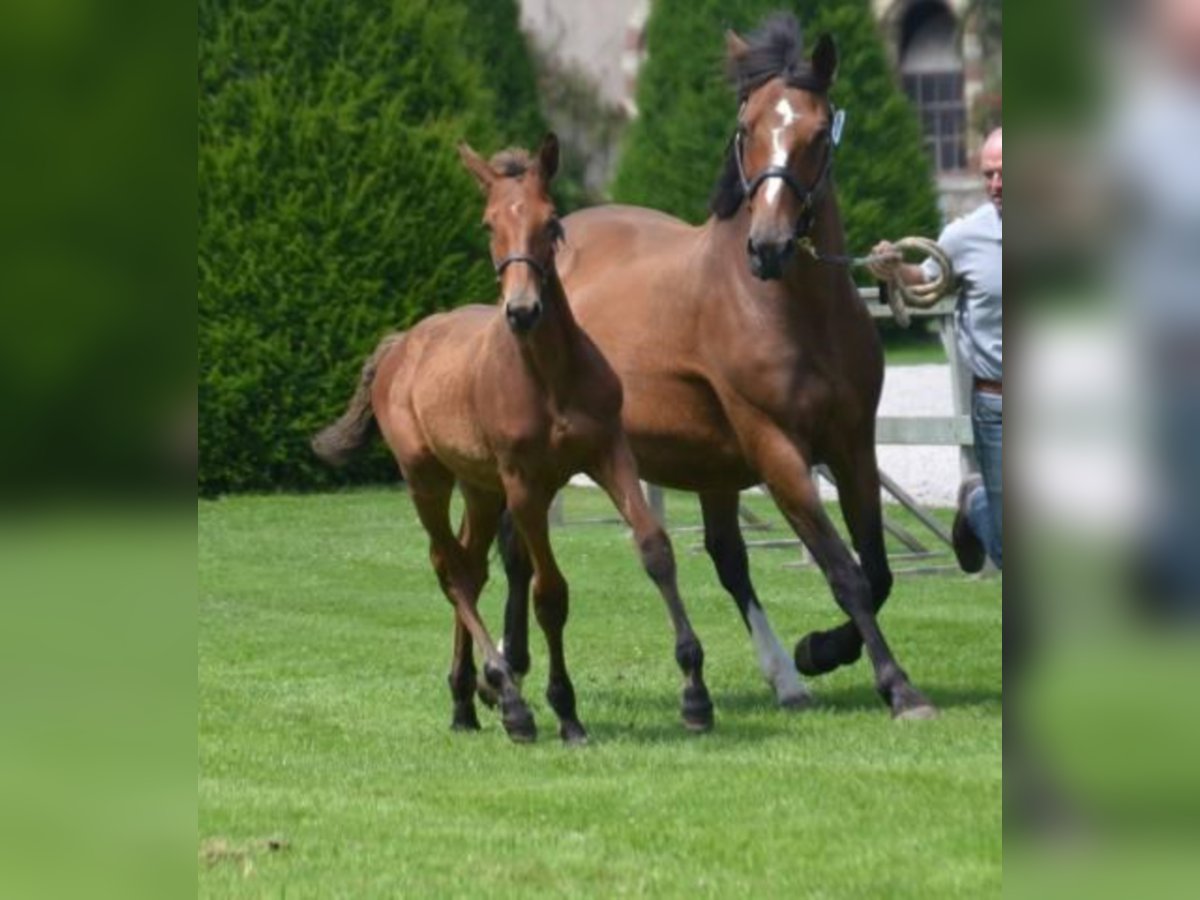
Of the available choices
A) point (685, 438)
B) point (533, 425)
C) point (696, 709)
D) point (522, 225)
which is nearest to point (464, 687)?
point (696, 709)

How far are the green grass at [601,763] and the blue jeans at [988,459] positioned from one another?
23.0 inches

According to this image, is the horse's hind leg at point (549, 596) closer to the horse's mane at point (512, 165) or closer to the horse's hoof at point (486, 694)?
the horse's hoof at point (486, 694)

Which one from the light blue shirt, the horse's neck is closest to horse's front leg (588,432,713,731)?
the horse's neck

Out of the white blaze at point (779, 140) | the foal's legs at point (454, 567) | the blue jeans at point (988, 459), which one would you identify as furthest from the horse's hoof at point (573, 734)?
the white blaze at point (779, 140)

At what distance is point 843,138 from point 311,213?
11.0 meters

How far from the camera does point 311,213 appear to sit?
21156mm

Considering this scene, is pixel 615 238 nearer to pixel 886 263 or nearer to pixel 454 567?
pixel 454 567

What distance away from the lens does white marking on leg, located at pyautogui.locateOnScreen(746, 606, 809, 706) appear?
8.84m

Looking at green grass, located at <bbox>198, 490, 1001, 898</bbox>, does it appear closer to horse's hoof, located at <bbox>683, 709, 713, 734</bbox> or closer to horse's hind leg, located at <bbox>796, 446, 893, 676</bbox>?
horse's hoof, located at <bbox>683, 709, 713, 734</bbox>

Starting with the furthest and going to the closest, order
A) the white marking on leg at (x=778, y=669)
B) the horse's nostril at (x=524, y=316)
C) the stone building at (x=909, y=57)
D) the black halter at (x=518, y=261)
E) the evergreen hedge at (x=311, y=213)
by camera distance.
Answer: the stone building at (x=909, y=57)
the evergreen hedge at (x=311, y=213)
the white marking on leg at (x=778, y=669)
the black halter at (x=518, y=261)
the horse's nostril at (x=524, y=316)

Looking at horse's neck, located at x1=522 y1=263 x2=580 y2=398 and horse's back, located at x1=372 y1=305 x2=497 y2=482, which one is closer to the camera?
horse's neck, located at x1=522 y1=263 x2=580 y2=398

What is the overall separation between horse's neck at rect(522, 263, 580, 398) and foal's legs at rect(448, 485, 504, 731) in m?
0.88

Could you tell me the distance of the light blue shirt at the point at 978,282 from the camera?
782cm

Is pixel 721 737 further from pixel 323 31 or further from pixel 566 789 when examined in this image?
pixel 323 31
